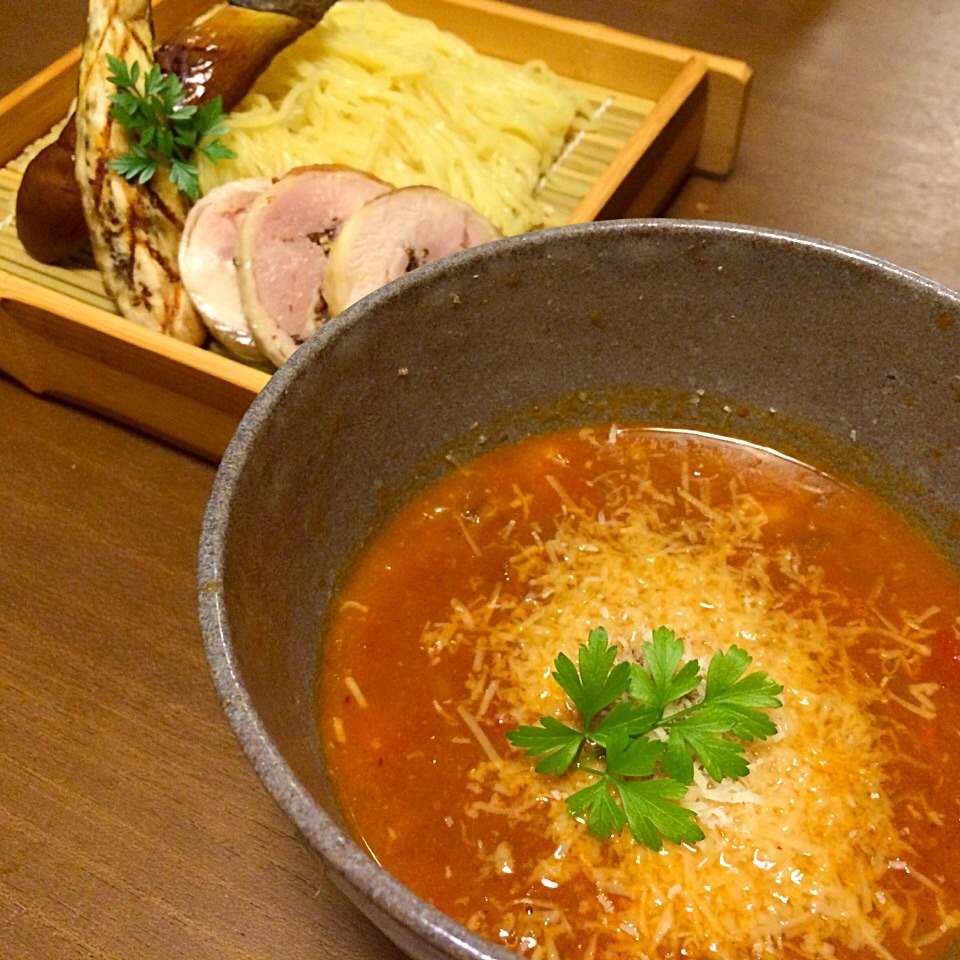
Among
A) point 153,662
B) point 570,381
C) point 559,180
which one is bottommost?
point 153,662

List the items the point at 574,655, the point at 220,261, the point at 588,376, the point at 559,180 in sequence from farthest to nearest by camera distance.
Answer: the point at 559,180 < the point at 220,261 < the point at 588,376 < the point at 574,655

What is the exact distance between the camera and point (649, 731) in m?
0.97

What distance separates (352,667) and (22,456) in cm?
84

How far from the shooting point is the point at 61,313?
151 centimetres

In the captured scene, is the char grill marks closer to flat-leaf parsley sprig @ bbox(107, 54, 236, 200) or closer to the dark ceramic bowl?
flat-leaf parsley sprig @ bbox(107, 54, 236, 200)

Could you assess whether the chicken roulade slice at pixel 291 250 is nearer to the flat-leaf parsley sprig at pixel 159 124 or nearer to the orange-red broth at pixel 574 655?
the flat-leaf parsley sprig at pixel 159 124

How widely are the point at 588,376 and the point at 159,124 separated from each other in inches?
37.7

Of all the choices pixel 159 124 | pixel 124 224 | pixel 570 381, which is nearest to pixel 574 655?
pixel 570 381

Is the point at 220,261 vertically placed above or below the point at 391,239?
below

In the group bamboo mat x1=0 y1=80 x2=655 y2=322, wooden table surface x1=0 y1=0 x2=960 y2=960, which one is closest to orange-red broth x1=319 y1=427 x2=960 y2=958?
wooden table surface x1=0 y1=0 x2=960 y2=960

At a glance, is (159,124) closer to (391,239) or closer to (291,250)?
(291,250)

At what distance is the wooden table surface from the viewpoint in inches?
43.9

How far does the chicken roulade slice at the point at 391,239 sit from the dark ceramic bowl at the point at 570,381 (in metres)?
0.39

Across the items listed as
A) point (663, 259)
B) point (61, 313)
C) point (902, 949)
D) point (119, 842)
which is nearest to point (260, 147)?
point (61, 313)
